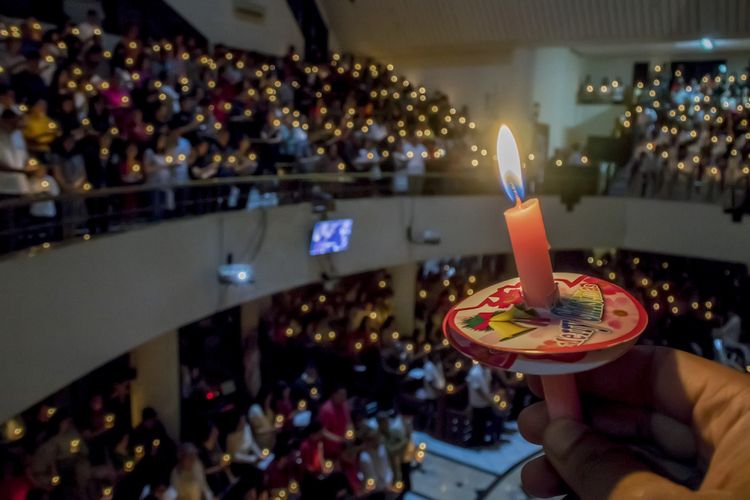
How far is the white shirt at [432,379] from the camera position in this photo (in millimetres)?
10422

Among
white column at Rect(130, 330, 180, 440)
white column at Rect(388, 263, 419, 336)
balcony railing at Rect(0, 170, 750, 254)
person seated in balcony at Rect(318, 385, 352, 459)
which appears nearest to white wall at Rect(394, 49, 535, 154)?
balcony railing at Rect(0, 170, 750, 254)

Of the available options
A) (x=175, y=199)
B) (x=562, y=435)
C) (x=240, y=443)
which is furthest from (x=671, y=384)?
(x=240, y=443)

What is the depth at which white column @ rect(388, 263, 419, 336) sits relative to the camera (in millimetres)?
12438

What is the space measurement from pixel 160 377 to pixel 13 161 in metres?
3.93

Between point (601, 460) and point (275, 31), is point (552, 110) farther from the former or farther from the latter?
point (601, 460)

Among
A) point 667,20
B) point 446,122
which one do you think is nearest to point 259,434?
point 446,122

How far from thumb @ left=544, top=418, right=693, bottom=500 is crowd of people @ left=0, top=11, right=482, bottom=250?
4244mm

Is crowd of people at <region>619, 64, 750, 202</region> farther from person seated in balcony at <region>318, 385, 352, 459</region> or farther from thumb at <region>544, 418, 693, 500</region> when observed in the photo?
thumb at <region>544, 418, 693, 500</region>

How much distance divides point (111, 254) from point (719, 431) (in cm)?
505

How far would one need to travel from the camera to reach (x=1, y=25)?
684 centimetres

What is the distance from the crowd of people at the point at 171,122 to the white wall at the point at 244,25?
1458 millimetres

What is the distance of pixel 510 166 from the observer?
1418 millimetres

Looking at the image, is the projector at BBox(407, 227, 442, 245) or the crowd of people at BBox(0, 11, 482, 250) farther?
the projector at BBox(407, 227, 442, 245)

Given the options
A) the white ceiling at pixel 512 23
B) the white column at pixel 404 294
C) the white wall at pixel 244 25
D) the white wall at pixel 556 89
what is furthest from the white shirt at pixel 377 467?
the white ceiling at pixel 512 23
